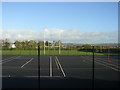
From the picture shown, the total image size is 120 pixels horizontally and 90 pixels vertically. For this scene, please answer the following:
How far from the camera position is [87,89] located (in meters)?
8.82

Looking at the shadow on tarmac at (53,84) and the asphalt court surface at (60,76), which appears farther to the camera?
the asphalt court surface at (60,76)

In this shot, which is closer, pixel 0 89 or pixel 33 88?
pixel 0 89

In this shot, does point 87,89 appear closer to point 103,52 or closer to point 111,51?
point 111,51

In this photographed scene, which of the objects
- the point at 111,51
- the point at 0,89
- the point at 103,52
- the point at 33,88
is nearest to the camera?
the point at 0,89

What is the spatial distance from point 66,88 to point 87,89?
110 centimetres

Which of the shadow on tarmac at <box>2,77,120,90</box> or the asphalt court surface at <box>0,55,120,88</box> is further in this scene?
the asphalt court surface at <box>0,55,120,88</box>

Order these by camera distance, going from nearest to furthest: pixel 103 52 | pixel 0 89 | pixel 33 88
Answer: pixel 0 89 < pixel 33 88 < pixel 103 52

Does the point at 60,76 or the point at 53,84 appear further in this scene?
the point at 60,76

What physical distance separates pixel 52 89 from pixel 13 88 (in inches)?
81.0

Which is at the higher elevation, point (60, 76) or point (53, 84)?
point (53, 84)

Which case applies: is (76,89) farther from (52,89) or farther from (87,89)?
(52,89)

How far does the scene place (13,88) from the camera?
8820 millimetres

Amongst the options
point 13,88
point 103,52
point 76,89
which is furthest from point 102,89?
point 103,52

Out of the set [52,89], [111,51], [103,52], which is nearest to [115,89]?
[52,89]
